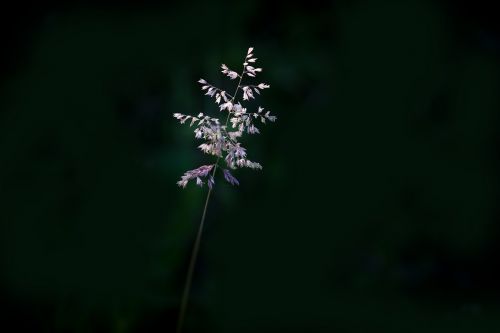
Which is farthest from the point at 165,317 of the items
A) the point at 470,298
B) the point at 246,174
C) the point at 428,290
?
the point at 470,298

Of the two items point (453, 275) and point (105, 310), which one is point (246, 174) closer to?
point (105, 310)

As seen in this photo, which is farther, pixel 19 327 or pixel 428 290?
pixel 428 290

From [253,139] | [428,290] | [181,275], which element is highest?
[253,139]

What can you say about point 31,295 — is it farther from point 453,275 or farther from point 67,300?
point 453,275

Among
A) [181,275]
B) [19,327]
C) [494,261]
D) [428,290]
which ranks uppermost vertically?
[494,261]

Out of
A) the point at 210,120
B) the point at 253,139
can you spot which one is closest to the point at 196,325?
the point at 253,139

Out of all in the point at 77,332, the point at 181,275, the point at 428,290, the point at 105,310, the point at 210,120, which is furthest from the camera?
the point at 428,290

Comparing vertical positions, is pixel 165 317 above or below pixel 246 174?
below

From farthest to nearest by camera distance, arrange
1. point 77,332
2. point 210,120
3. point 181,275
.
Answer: point 181,275 < point 77,332 < point 210,120

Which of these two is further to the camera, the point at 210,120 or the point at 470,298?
the point at 470,298
